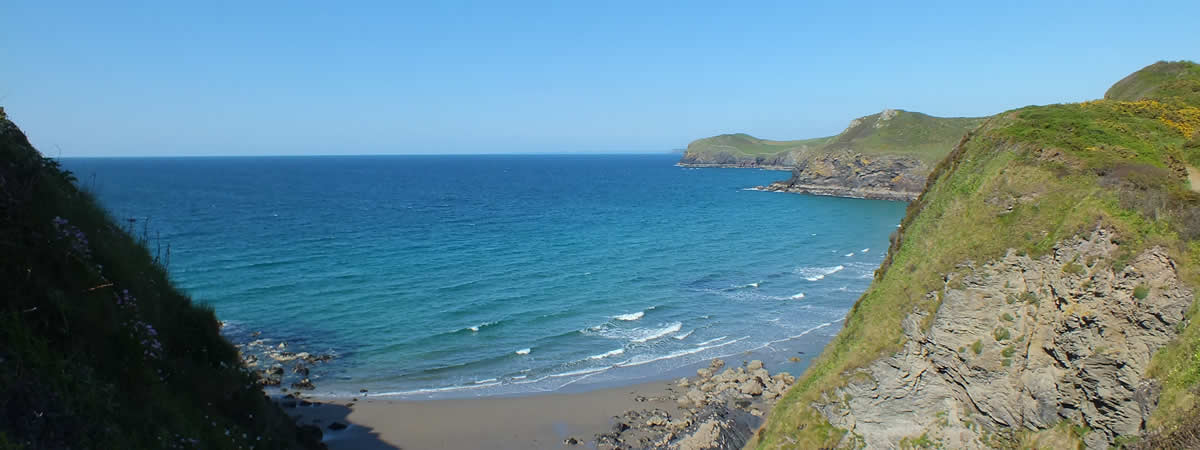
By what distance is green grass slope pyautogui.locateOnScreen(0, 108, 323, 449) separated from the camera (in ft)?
28.3

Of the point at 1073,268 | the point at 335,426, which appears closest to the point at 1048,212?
the point at 1073,268

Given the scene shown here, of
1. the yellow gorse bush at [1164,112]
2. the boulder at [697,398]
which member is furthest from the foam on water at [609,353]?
the yellow gorse bush at [1164,112]

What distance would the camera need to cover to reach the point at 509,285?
45.6 metres

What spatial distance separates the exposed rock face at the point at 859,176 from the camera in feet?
387

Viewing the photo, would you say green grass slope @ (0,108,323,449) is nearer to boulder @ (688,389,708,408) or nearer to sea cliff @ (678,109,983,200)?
boulder @ (688,389,708,408)

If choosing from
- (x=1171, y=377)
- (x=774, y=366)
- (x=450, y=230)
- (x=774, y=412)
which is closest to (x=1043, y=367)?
(x=1171, y=377)

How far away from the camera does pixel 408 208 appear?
9206 cm

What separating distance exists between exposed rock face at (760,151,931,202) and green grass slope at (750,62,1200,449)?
332 feet

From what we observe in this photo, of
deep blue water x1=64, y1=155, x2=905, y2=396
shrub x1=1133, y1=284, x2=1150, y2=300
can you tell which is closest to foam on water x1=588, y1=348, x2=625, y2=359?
deep blue water x1=64, y1=155, x2=905, y2=396

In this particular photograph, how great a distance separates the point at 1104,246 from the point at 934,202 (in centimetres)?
710

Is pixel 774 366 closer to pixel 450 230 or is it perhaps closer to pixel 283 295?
pixel 283 295

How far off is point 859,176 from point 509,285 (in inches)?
4008

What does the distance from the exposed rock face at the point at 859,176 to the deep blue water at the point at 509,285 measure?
34.2 metres

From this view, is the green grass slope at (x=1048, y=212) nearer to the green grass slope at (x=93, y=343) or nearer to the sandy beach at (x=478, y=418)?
the sandy beach at (x=478, y=418)
